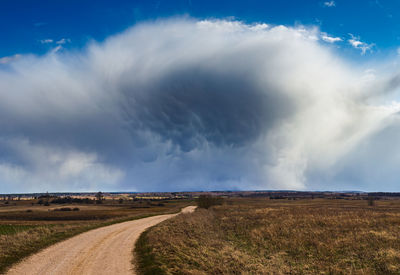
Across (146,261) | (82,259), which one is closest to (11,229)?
(82,259)

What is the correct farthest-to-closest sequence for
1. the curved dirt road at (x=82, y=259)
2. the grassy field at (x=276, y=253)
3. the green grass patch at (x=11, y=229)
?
the green grass patch at (x=11, y=229), the grassy field at (x=276, y=253), the curved dirt road at (x=82, y=259)

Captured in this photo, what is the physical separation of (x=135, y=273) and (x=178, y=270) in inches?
98.8

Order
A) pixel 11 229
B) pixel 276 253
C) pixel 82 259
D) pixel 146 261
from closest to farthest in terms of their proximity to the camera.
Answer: pixel 146 261
pixel 82 259
pixel 276 253
pixel 11 229

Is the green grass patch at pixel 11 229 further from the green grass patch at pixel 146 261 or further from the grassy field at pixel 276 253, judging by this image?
the green grass patch at pixel 146 261

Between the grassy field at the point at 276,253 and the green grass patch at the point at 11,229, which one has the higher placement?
the grassy field at the point at 276,253

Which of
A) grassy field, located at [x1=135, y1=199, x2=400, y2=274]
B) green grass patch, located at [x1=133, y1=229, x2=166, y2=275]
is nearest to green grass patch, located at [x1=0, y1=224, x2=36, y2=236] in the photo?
grassy field, located at [x1=135, y1=199, x2=400, y2=274]

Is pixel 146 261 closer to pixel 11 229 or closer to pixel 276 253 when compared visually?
pixel 276 253

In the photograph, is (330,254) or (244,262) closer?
(244,262)

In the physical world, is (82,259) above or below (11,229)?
above

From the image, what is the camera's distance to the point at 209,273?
1705 centimetres

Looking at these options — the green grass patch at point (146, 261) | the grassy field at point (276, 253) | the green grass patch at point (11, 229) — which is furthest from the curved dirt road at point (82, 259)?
the green grass patch at point (11, 229)

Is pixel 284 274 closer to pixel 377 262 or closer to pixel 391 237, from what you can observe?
pixel 377 262

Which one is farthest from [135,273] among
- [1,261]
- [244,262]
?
[1,261]

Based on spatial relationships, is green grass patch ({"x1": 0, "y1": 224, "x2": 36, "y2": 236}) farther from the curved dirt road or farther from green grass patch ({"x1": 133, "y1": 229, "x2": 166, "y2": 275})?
green grass patch ({"x1": 133, "y1": 229, "x2": 166, "y2": 275})
